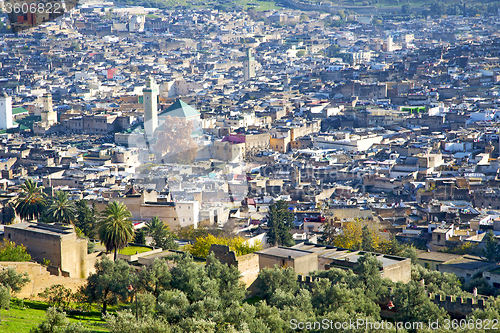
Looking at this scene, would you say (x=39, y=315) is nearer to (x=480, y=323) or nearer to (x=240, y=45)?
(x=480, y=323)

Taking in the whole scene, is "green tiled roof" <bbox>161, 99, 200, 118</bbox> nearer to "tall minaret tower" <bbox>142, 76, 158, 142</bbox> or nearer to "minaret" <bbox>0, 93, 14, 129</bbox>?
"tall minaret tower" <bbox>142, 76, 158, 142</bbox>

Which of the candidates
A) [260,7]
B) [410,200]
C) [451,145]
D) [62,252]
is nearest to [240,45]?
[260,7]

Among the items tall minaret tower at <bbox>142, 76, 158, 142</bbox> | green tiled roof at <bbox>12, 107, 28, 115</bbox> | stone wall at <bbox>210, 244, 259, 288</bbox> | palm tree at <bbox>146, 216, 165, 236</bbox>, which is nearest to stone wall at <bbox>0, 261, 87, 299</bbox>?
stone wall at <bbox>210, 244, 259, 288</bbox>

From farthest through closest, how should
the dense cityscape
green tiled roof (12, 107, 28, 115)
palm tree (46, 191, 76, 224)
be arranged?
green tiled roof (12, 107, 28, 115) < palm tree (46, 191, 76, 224) < the dense cityscape

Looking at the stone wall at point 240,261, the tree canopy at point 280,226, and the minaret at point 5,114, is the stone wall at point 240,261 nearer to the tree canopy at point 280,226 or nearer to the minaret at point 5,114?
the tree canopy at point 280,226

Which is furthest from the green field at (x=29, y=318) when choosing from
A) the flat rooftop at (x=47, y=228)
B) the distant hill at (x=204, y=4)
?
the distant hill at (x=204, y=4)
